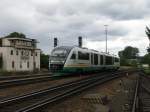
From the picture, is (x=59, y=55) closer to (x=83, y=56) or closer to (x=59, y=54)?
(x=59, y=54)

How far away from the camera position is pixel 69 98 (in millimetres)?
18172

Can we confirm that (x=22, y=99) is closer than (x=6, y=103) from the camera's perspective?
No

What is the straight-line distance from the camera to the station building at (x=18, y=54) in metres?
92.1

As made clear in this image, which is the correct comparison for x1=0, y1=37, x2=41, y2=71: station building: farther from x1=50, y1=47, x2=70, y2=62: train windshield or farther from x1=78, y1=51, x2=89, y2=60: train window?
x1=50, y1=47, x2=70, y2=62: train windshield

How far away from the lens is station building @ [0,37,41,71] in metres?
92.1

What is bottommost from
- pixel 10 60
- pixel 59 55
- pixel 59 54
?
pixel 59 55

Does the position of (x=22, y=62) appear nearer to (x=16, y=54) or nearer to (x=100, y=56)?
(x=16, y=54)

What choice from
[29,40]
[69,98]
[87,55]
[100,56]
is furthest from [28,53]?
[69,98]

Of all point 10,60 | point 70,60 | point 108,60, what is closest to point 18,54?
point 10,60

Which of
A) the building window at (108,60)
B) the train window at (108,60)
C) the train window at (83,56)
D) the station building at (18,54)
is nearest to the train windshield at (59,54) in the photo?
the train window at (83,56)

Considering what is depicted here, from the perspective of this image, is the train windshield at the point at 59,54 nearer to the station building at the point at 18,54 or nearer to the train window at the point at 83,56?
the train window at the point at 83,56

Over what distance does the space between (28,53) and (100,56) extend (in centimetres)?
5484

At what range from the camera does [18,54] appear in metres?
97.3

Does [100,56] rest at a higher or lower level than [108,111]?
higher
